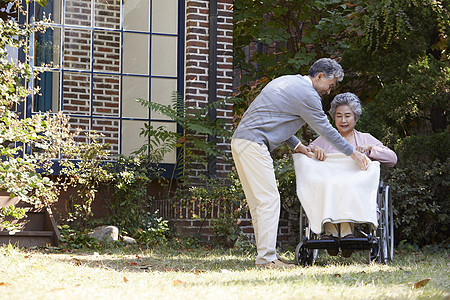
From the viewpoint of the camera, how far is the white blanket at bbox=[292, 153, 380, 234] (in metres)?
4.87

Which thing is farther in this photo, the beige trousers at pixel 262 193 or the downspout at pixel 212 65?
the downspout at pixel 212 65

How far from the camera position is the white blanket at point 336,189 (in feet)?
16.0

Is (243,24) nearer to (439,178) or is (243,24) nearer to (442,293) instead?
(439,178)

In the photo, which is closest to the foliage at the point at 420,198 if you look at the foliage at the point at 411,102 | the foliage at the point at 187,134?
the foliage at the point at 411,102

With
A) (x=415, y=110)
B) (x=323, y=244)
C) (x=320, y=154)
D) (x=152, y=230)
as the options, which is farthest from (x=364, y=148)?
(x=152, y=230)

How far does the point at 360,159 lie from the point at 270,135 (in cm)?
73

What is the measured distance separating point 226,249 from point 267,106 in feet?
7.54

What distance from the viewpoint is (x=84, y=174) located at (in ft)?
22.4

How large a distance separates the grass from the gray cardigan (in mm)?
938

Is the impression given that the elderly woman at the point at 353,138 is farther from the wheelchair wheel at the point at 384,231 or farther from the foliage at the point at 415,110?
the foliage at the point at 415,110

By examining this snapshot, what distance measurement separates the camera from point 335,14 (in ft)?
31.5

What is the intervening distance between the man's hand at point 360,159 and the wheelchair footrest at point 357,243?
553 millimetres

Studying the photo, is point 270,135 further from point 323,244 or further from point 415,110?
point 415,110

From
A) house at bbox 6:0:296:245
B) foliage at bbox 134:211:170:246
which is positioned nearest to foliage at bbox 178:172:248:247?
foliage at bbox 134:211:170:246
